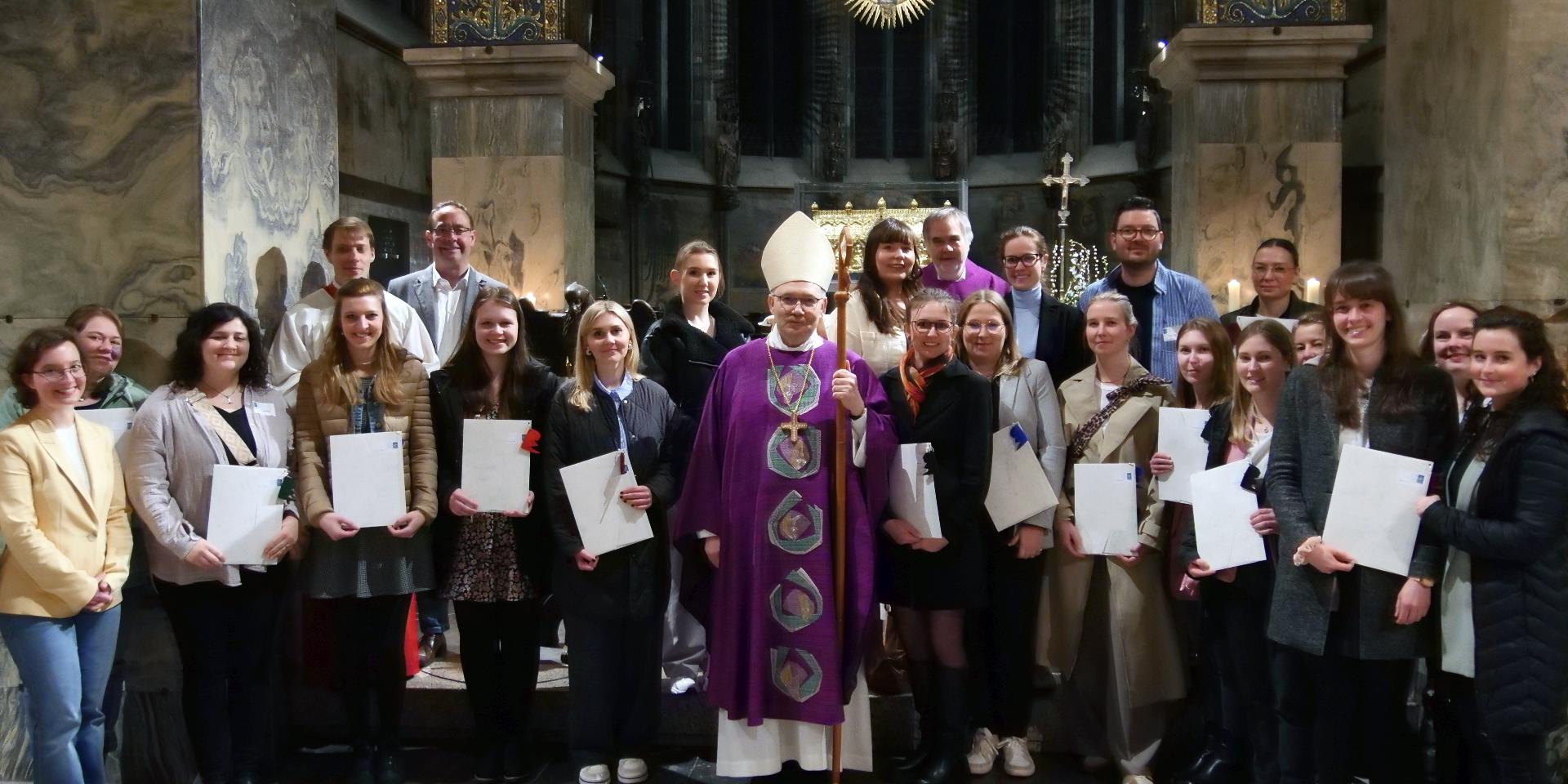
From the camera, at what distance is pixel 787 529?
4.03 m

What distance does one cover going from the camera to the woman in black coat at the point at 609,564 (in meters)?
4.15

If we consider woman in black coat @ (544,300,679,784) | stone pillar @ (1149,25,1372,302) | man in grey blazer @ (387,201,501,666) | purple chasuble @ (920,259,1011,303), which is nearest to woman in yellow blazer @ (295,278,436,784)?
woman in black coat @ (544,300,679,784)

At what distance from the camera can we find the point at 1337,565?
3.37 meters

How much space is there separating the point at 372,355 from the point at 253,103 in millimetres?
2137

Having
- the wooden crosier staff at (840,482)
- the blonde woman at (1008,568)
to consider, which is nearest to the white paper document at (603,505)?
the wooden crosier staff at (840,482)

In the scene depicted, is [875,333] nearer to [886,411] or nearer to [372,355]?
[886,411]

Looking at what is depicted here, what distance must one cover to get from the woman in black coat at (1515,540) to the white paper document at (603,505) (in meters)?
2.47

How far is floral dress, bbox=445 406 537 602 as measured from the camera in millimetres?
4180

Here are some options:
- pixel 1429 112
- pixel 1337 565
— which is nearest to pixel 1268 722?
pixel 1337 565

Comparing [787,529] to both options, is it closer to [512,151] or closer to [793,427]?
[793,427]

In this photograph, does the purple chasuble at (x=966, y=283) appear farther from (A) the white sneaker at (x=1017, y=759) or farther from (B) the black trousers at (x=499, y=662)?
(B) the black trousers at (x=499, y=662)

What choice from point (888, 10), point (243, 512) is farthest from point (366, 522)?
point (888, 10)

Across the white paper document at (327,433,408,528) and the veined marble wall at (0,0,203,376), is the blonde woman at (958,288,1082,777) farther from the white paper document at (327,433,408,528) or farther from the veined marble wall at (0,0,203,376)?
the veined marble wall at (0,0,203,376)

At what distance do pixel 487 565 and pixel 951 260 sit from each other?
2192 millimetres
